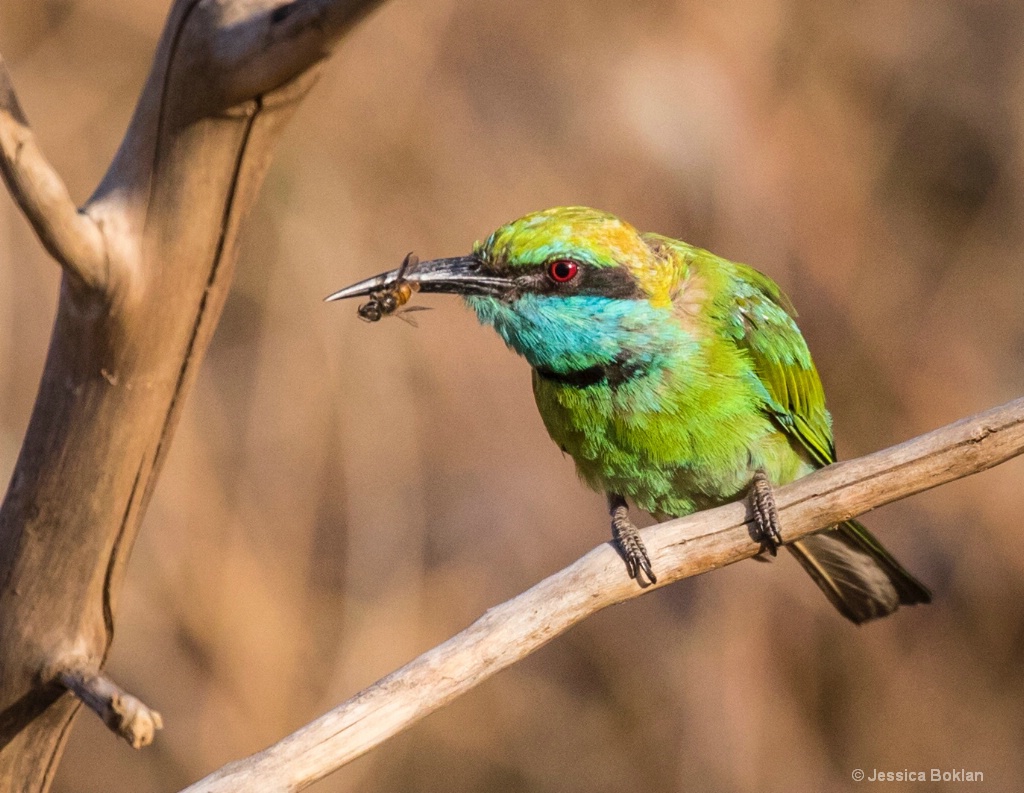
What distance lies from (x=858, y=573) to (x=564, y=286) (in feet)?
3.99

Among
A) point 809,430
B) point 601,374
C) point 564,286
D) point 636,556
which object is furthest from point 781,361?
point 636,556

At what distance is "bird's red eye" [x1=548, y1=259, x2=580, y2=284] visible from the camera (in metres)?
2.86

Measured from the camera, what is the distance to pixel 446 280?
2918mm

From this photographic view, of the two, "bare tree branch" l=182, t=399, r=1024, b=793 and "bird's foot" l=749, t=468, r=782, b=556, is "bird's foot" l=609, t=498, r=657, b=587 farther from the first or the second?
"bird's foot" l=749, t=468, r=782, b=556

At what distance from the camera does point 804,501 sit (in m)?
2.49

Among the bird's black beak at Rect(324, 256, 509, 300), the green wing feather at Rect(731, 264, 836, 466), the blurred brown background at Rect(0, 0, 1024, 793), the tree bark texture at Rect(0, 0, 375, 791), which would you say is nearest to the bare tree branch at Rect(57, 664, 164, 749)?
the tree bark texture at Rect(0, 0, 375, 791)

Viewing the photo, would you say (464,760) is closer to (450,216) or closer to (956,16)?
(450,216)

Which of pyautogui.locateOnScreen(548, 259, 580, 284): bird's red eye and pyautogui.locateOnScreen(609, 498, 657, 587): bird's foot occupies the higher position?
pyautogui.locateOnScreen(548, 259, 580, 284): bird's red eye

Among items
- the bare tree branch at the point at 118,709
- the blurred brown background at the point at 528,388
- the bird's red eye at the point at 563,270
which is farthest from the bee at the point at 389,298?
the blurred brown background at the point at 528,388

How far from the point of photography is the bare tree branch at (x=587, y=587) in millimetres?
1933

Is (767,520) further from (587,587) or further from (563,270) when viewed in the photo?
(563,270)

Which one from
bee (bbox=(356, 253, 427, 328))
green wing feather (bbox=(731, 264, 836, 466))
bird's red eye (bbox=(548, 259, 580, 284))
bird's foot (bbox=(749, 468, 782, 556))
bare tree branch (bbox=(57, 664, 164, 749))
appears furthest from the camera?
green wing feather (bbox=(731, 264, 836, 466))

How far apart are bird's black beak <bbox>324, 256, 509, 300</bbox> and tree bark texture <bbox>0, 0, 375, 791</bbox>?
0.72m

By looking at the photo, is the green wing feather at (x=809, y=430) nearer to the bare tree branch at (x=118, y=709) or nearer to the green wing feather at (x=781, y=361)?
the green wing feather at (x=781, y=361)
